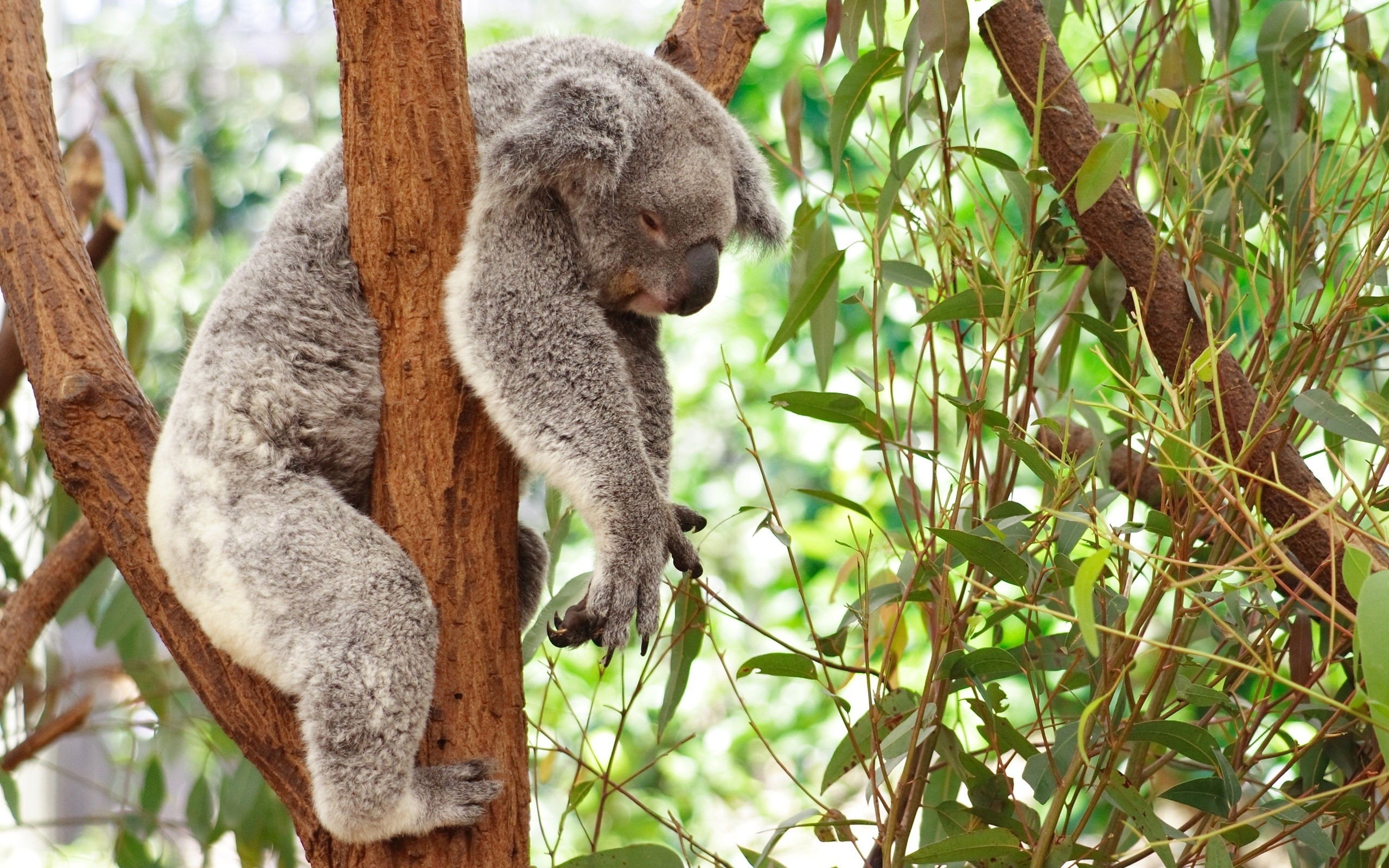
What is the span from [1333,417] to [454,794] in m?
1.17

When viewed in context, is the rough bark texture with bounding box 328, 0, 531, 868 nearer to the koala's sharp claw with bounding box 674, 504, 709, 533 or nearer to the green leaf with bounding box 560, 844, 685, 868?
the green leaf with bounding box 560, 844, 685, 868

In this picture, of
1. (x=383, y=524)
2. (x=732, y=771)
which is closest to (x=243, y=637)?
(x=383, y=524)

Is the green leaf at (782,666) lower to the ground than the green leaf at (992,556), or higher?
lower

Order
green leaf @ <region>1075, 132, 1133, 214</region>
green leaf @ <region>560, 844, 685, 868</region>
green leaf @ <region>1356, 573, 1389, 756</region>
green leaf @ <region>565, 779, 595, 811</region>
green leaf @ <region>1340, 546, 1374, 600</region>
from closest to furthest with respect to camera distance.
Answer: green leaf @ <region>1356, 573, 1389, 756</region> → green leaf @ <region>1340, 546, 1374, 600</region> → green leaf @ <region>1075, 132, 1133, 214</region> → green leaf @ <region>560, 844, 685, 868</region> → green leaf @ <region>565, 779, 595, 811</region>

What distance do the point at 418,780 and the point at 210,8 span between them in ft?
17.5

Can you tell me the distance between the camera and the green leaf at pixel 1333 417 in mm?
1359

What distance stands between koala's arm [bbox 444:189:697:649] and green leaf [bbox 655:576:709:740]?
0.05 metres

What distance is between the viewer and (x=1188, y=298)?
66.4 inches

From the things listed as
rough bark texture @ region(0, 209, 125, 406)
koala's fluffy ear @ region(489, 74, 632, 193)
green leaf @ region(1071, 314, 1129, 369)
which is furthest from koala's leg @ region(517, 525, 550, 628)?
rough bark texture @ region(0, 209, 125, 406)

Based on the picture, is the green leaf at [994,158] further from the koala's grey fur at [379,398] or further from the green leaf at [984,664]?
the green leaf at [984,664]

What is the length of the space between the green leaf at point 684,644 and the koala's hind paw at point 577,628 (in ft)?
0.53

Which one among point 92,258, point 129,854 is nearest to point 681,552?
point 129,854

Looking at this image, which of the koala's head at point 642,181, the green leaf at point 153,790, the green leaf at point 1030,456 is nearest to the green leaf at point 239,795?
the green leaf at point 153,790

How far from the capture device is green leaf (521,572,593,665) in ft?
6.00
